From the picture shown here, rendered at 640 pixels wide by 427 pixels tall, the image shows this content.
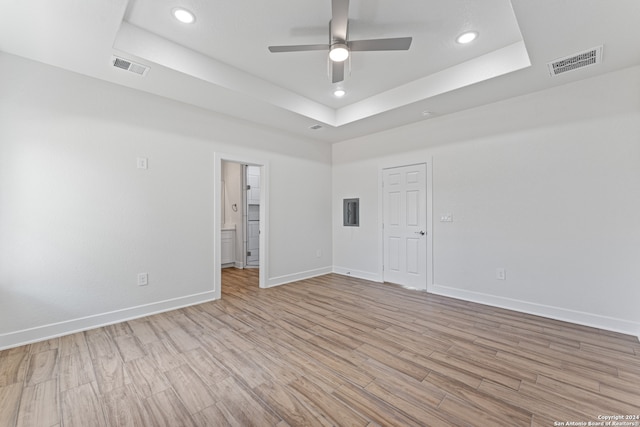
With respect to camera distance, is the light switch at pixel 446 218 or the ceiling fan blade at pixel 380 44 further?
the light switch at pixel 446 218

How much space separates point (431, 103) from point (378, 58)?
1.06 metres

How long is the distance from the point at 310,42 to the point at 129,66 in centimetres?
186

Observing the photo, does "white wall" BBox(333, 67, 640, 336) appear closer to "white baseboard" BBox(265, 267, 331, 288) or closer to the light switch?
the light switch

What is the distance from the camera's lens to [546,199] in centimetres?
320

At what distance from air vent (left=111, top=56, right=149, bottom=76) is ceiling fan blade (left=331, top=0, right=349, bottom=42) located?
6.46 feet

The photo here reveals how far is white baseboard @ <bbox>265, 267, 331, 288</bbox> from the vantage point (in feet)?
15.0

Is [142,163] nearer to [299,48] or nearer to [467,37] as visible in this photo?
[299,48]

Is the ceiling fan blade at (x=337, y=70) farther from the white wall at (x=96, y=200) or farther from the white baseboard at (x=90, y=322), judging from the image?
the white baseboard at (x=90, y=322)

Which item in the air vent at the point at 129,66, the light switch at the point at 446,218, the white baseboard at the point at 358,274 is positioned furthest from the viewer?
the white baseboard at the point at 358,274

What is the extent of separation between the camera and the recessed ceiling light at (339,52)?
7.26ft

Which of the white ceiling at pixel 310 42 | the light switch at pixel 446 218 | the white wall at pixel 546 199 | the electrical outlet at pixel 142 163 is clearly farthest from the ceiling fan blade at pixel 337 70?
the light switch at pixel 446 218

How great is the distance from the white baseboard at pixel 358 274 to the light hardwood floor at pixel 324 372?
5.29 ft

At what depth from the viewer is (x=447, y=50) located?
2838mm

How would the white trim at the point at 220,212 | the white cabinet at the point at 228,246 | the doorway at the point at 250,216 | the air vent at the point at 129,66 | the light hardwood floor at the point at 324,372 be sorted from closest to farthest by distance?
1. the light hardwood floor at the point at 324,372
2. the air vent at the point at 129,66
3. the white trim at the point at 220,212
4. the doorway at the point at 250,216
5. the white cabinet at the point at 228,246
